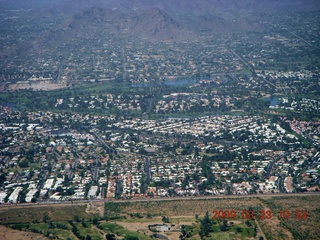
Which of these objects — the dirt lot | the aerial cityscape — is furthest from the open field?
the aerial cityscape

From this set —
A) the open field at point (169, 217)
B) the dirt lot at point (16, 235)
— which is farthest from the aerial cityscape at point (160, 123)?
the dirt lot at point (16, 235)

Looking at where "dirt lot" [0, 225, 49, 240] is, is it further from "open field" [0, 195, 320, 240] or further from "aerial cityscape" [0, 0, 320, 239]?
"aerial cityscape" [0, 0, 320, 239]

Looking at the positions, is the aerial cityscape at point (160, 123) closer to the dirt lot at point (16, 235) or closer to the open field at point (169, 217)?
the open field at point (169, 217)

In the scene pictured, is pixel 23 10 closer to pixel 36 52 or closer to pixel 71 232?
pixel 36 52

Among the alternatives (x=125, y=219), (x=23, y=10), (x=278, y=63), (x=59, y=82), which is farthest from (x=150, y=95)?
(x=23, y=10)

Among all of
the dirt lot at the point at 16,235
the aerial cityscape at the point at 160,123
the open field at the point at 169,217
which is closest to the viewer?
the open field at the point at 169,217
